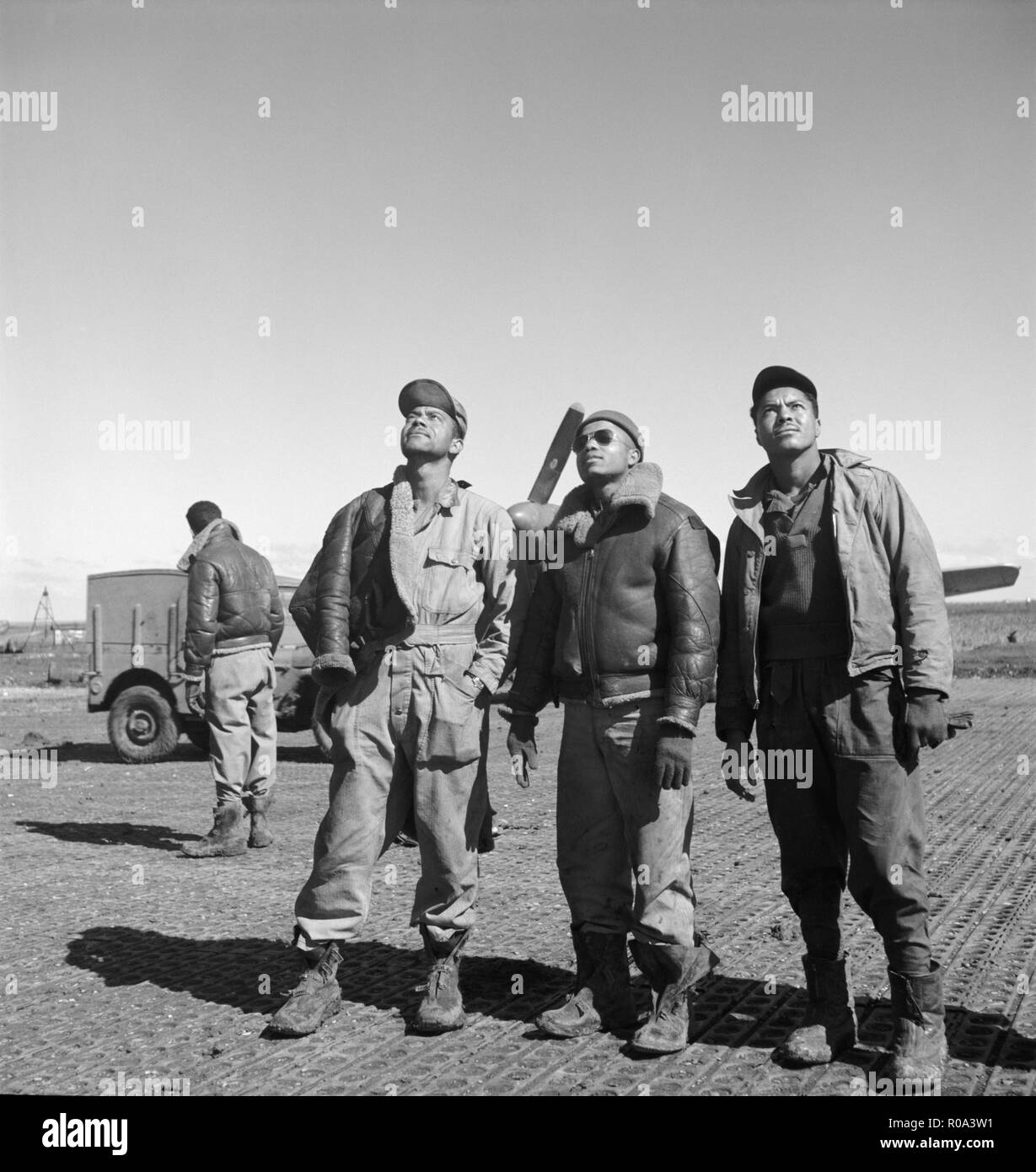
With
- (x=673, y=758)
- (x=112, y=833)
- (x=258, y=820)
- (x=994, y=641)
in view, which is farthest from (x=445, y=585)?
(x=994, y=641)

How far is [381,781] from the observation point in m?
4.30

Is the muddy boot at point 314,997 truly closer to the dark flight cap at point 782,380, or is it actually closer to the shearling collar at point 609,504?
the shearling collar at point 609,504

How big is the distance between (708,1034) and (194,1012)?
179cm

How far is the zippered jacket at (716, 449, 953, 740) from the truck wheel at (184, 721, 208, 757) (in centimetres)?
961

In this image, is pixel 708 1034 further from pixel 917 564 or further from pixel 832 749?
pixel 917 564

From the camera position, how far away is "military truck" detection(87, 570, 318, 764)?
12617 millimetres

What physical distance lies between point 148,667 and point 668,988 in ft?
33.1

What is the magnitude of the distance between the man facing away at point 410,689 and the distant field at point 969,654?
16.5 m

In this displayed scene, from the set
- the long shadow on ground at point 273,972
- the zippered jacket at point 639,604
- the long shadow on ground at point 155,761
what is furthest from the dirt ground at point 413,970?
the long shadow on ground at point 155,761

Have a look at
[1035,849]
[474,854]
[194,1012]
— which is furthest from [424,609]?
[1035,849]

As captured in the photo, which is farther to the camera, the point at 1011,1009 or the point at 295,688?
the point at 295,688

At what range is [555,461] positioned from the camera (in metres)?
19.1

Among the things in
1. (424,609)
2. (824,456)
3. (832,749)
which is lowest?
(832,749)

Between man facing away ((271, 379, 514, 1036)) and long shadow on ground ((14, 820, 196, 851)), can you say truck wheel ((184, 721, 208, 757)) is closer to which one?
long shadow on ground ((14, 820, 196, 851))
